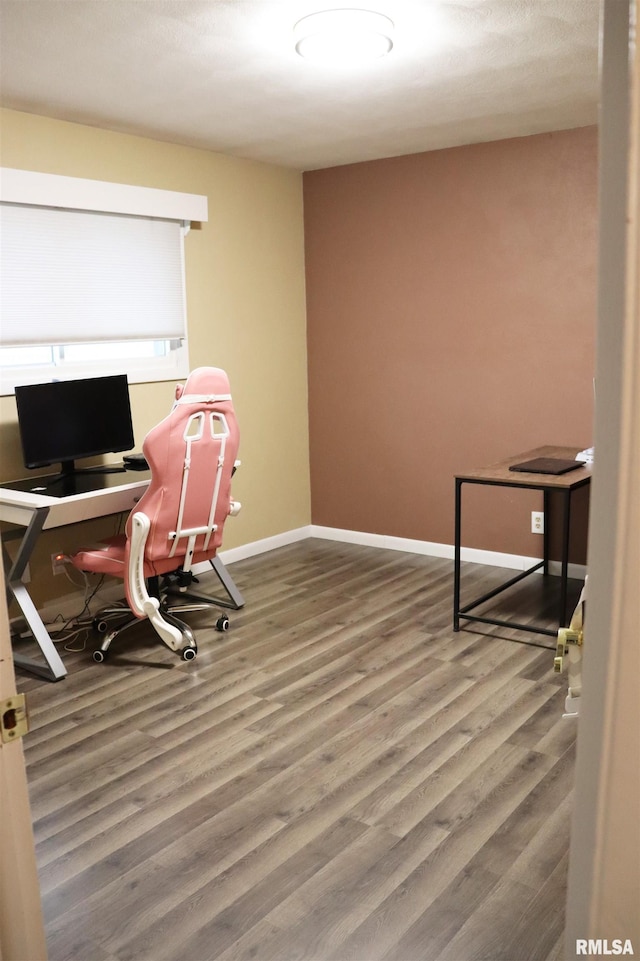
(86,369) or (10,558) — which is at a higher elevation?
(86,369)

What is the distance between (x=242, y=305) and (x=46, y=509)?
2260 millimetres

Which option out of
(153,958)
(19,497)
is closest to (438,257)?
(19,497)

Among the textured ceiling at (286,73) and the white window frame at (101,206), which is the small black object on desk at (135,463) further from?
the textured ceiling at (286,73)

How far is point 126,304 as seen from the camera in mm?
4402

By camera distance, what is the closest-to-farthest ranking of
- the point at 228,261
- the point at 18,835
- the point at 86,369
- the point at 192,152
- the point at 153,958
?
the point at 18,835 → the point at 153,958 → the point at 86,369 → the point at 192,152 → the point at 228,261

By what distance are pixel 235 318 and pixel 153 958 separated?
12.7 feet

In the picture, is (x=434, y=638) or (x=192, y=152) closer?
(x=434, y=638)

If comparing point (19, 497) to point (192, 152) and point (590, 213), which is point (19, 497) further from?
point (590, 213)

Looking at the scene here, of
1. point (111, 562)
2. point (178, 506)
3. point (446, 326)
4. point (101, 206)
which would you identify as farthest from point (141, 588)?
point (446, 326)

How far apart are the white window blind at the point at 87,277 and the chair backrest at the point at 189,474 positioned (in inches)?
36.7

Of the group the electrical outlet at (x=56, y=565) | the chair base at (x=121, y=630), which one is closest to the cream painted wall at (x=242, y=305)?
the electrical outlet at (x=56, y=565)

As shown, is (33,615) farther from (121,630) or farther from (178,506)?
(178,506)

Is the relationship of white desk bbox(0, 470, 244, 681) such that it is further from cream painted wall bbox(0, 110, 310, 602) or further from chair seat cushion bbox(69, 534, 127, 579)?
cream painted wall bbox(0, 110, 310, 602)

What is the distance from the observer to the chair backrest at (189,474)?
3.40 meters
